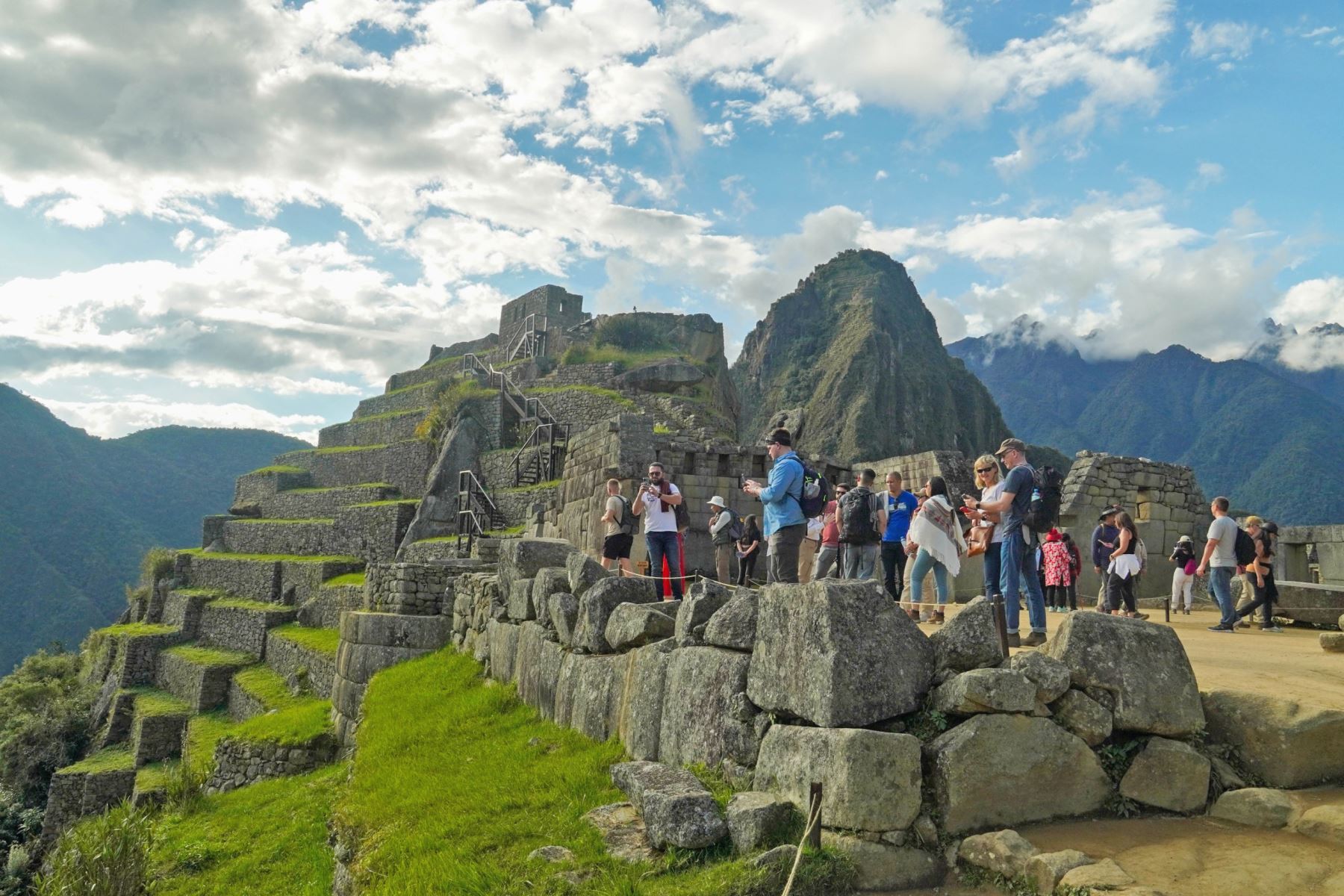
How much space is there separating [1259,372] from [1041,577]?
7352cm

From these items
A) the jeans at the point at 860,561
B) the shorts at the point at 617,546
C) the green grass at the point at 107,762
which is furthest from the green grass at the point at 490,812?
the green grass at the point at 107,762

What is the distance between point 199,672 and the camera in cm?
2591

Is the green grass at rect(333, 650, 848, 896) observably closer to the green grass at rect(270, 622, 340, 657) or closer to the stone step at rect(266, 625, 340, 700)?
the stone step at rect(266, 625, 340, 700)

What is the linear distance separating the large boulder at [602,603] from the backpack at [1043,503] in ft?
10.6

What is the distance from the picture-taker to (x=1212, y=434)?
65.0 meters

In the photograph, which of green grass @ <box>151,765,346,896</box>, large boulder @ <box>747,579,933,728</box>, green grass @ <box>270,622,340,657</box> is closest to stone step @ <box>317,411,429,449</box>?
green grass @ <box>270,622,340,657</box>

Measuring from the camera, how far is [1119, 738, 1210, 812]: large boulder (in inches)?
164

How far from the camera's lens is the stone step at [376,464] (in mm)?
39312

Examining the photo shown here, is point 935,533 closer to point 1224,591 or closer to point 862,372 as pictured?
point 1224,591

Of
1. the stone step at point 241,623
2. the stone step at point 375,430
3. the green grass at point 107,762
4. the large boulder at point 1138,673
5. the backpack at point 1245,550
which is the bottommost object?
the green grass at point 107,762

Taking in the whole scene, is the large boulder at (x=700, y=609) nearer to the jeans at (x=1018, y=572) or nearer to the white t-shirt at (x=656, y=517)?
the jeans at (x=1018, y=572)

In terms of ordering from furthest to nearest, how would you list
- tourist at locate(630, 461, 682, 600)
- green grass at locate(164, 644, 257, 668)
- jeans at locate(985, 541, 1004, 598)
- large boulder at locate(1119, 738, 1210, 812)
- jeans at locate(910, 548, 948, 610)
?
green grass at locate(164, 644, 257, 668) < tourist at locate(630, 461, 682, 600) < jeans at locate(910, 548, 948, 610) < jeans at locate(985, 541, 1004, 598) < large boulder at locate(1119, 738, 1210, 812)

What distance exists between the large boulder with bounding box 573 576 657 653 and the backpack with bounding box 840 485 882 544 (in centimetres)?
229

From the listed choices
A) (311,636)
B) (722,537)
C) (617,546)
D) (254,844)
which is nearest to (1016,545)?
(617,546)
